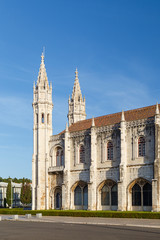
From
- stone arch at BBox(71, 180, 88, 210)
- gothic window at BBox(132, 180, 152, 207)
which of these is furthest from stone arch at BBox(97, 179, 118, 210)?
gothic window at BBox(132, 180, 152, 207)

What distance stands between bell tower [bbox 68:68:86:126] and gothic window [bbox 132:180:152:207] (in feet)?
77.0

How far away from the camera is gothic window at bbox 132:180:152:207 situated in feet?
168

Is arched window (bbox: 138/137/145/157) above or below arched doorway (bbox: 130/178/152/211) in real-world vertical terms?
above

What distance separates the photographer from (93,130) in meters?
57.7

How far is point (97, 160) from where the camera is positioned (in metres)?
57.8

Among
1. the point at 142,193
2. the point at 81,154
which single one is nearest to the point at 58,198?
the point at 81,154

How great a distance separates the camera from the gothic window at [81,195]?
196 ft

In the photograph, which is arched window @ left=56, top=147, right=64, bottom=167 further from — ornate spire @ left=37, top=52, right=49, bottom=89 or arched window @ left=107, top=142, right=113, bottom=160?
ornate spire @ left=37, top=52, right=49, bottom=89

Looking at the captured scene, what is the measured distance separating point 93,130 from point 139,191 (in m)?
11.4

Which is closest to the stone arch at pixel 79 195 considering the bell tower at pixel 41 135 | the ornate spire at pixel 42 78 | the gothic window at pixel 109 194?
the gothic window at pixel 109 194

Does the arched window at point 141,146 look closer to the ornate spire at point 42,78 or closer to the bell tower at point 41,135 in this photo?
the bell tower at point 41,135

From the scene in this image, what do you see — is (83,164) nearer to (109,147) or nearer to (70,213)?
(109,147)

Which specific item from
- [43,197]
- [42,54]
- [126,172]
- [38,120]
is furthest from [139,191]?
[42,54]

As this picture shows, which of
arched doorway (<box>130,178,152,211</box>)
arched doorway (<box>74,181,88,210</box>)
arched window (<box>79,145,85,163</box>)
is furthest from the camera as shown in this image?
arched window (<box>79,145,85,163</box>)
